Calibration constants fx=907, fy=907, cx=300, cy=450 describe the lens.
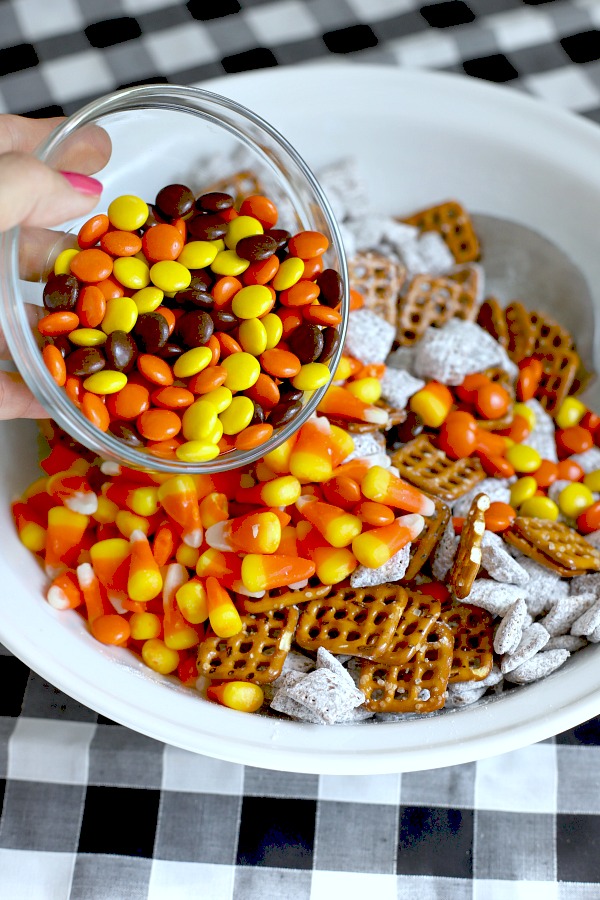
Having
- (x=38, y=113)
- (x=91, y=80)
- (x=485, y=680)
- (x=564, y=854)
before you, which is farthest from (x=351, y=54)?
(x=564, y=854)

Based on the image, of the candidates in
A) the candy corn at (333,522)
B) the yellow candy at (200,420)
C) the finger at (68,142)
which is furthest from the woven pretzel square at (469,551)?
the finger at (68,142)

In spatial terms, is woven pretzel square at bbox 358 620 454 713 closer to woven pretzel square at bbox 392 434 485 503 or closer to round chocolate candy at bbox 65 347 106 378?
woven pretzel square at bbox 392 434 485 503

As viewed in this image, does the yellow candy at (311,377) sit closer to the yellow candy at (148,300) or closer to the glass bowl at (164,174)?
the glass bowl at (164,174)

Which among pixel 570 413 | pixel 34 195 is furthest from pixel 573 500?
pixel 34 195

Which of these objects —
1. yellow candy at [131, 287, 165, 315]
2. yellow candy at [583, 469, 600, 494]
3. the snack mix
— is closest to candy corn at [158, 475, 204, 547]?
the snack mix

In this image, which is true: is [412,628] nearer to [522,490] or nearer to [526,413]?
[522,490]
